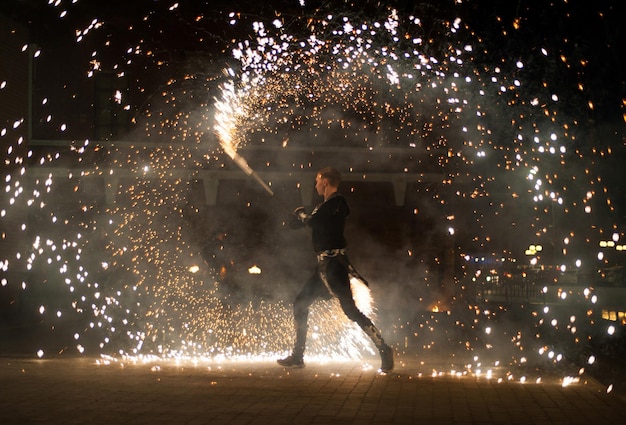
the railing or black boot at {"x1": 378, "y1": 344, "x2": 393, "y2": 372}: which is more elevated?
black boot at {"x1": 378, "y1": 344, "x2": 393, "y2": 372}

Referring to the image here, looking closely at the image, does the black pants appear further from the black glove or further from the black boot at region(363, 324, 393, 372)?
the black glove

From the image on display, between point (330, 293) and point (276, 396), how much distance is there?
6.35 feet

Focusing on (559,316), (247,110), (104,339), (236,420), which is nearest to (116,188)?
(247,110)

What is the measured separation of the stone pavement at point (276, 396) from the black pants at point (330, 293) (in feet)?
1.34

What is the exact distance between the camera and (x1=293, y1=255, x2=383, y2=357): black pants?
8.89 metres

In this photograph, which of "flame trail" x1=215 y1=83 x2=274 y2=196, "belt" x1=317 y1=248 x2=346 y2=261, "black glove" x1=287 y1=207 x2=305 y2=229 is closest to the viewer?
"belt" x1=317 y1=248 x2=346 y2=261

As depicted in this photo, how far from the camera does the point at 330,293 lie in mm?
9016

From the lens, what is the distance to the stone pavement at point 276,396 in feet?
20.8

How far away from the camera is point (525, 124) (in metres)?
11.3

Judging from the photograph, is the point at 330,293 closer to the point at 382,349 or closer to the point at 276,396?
the point at 382,349

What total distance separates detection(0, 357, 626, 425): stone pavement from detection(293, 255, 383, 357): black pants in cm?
41

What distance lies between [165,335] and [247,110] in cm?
449

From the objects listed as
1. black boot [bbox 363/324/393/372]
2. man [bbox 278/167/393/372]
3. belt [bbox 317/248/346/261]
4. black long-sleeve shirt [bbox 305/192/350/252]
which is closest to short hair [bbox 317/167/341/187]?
man [bbox 278/167/393/372]

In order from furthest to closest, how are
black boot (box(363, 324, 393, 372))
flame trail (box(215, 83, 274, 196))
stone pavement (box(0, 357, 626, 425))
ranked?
flame trail (box(215, 83, 274, 196)), black boot (box(363, 324, 393, 372)), stone pavement (box(0, 357, 626, 425))
